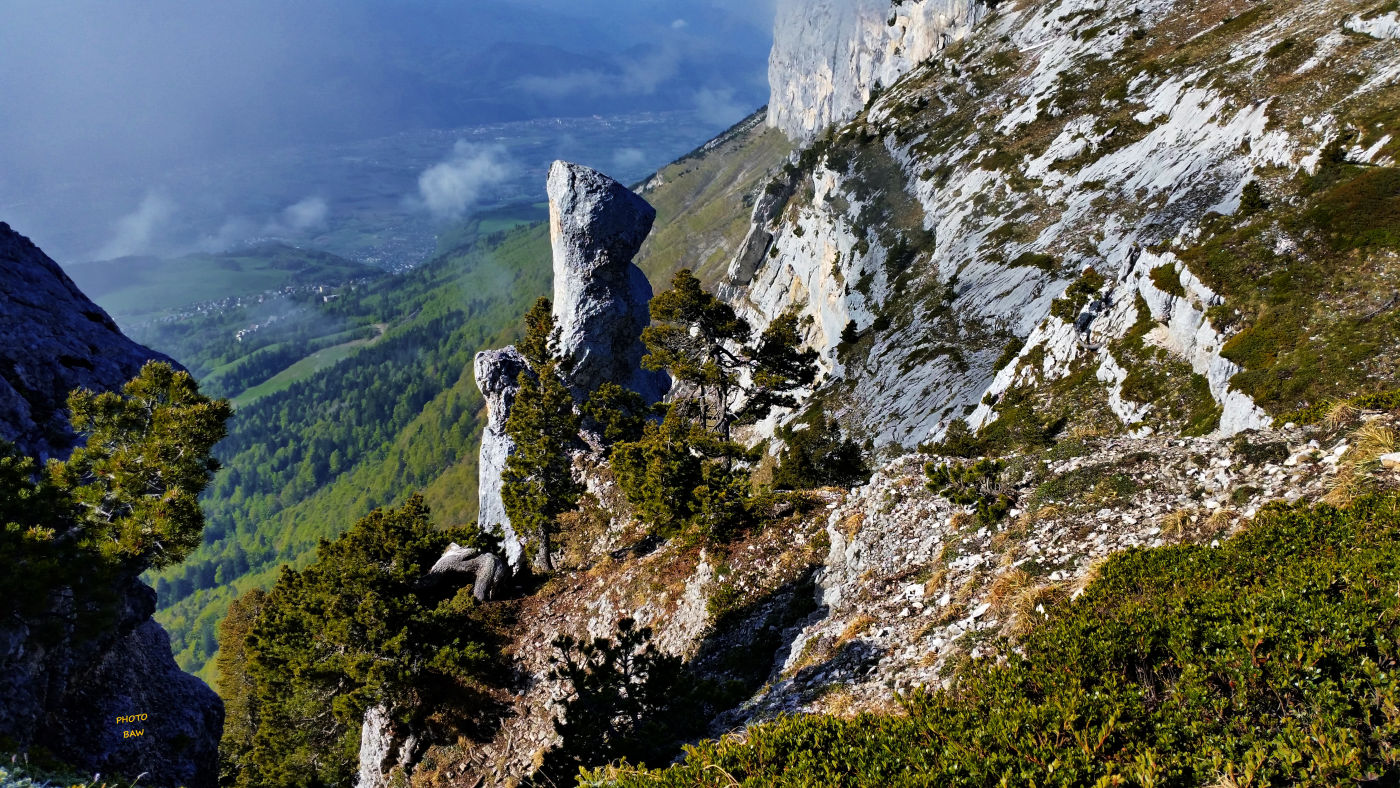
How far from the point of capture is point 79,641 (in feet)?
68.8

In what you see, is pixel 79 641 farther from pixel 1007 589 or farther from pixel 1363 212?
pixel 1363 212

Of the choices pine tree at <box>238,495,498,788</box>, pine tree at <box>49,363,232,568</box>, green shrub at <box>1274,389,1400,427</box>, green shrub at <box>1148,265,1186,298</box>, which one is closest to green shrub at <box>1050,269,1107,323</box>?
green shrub at <box>1148,265,1186,298</box>

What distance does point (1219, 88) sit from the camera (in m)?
51.4

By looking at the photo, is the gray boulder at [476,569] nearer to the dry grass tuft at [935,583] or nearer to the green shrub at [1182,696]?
the dry grass tuft at [935,583]

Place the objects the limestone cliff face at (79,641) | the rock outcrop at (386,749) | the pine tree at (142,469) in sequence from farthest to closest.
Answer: the rock outcrop at (386,749) < the pine tree at (142,469) < the limestone cliff face at (79,641)

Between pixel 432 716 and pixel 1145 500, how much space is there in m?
27.6

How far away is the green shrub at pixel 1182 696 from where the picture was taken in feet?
21.3

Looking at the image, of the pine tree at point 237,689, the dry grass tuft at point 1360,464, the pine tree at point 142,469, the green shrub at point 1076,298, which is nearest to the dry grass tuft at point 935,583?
the dry grass tuft at point 1360,464

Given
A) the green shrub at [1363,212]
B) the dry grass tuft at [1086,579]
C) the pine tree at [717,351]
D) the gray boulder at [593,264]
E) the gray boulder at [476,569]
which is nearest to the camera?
the dry grass tuft at [1086,579]

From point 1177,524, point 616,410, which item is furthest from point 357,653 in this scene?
point 1177,524

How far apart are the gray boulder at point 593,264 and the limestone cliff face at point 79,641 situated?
105ft

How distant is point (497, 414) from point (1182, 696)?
52.0 metres

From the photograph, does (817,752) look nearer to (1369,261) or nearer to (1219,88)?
(1369,261)

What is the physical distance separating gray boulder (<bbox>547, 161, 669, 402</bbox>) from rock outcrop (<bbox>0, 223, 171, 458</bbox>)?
31476 millimetres
